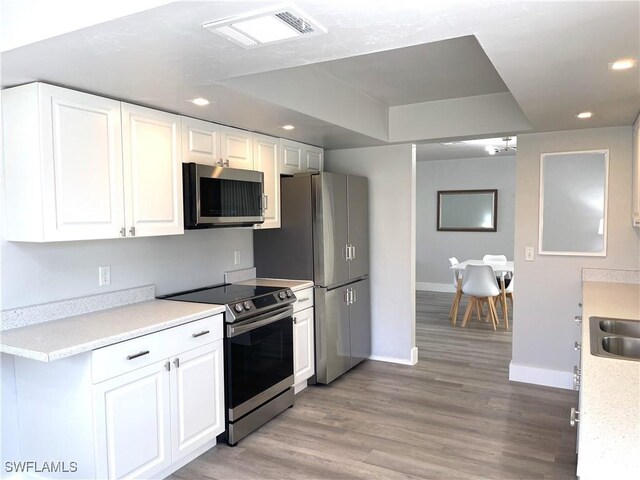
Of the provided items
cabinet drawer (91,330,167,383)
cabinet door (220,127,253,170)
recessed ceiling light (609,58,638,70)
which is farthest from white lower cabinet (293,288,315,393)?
recessed ceiling light (609,58,638,70)

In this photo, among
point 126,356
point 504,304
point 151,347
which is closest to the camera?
point 126,356

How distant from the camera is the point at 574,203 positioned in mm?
3859

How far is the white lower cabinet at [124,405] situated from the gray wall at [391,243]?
2.22 m

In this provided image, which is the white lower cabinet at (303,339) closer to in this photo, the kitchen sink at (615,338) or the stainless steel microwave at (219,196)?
the stainless steel microwave at (219,196)

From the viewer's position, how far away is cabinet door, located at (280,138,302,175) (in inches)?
157

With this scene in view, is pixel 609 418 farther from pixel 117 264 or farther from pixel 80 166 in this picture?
pixel 117 264

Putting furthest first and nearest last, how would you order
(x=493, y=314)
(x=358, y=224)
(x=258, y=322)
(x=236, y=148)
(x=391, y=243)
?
(x=493, y=314), (x=391, y=243), (x=358, y=224), (x=236, y=148), (x=258, y=322)

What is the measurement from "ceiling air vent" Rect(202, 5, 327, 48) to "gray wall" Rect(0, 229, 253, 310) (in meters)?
1.62

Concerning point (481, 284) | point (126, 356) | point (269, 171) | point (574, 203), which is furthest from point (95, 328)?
point (481, 284)

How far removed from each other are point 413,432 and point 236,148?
2.32m

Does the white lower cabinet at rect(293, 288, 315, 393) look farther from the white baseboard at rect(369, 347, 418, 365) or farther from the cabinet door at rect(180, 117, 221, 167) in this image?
the cabinet door at rect(180, 117, 221, 167)

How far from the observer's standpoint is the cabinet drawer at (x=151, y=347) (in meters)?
2.16

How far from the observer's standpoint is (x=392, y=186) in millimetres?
4516

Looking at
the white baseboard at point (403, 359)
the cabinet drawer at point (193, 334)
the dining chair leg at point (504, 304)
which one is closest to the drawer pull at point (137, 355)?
the cabinet drawer at point (193, 334)
